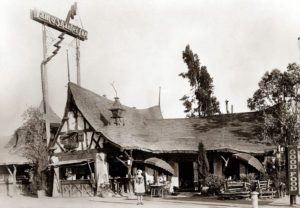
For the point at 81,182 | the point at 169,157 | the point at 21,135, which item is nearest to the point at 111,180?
the point at 81,182

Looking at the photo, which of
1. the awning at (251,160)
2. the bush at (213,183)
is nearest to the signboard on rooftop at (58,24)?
the bush at (213,183)

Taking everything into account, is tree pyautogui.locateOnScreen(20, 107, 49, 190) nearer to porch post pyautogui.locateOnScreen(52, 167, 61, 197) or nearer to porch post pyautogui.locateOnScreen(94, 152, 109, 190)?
porch post pyautogui.locateOnScreen(52, 167, 61, 197)

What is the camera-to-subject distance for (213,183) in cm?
2259

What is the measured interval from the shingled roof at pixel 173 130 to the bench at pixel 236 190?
3.98 meters

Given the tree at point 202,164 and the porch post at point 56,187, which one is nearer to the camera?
the tree at point 202,164

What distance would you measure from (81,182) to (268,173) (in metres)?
10.8

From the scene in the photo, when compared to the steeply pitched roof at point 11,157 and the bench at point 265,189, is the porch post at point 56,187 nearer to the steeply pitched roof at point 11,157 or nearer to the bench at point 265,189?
the steeply pitched roof at point 11,157

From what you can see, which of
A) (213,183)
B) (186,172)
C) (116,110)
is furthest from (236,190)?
(116,110)

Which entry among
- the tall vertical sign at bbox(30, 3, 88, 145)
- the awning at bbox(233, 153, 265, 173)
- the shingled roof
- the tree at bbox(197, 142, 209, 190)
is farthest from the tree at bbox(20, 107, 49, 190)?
the awning at bbox(233, 153, 265, 173)

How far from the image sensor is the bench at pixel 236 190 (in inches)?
800

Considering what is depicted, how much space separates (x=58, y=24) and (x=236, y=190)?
1610 cm

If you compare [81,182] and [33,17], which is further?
[33,17]

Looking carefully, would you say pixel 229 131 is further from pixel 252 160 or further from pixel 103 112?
pixel 103 112

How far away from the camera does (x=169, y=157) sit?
26516mm
